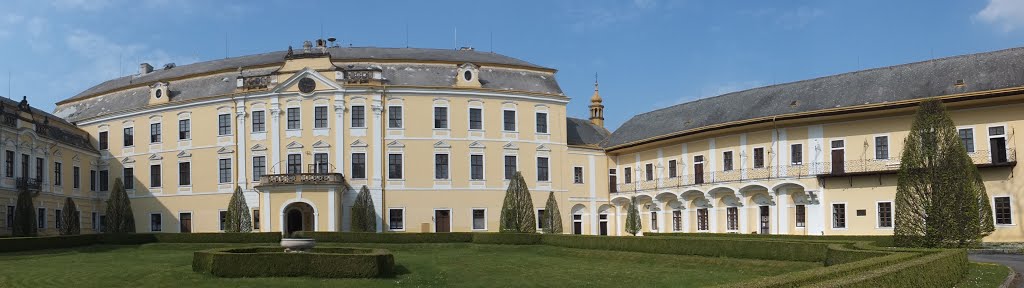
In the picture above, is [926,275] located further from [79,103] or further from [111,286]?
[79,103]

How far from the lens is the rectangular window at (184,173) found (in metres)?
50.2

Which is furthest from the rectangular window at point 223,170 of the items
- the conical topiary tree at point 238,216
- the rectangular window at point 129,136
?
the rectangular window at point 129,136

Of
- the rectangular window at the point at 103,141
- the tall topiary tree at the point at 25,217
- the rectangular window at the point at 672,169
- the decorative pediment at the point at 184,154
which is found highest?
the rectangular window at the point at 103,141

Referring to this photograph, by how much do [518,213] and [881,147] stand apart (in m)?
15.9

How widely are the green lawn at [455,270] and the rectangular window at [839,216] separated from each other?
1282 cm

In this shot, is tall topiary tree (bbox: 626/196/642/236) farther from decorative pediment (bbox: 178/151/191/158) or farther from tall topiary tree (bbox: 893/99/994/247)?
tall topiary tree (bbox: 893/99/994/247)

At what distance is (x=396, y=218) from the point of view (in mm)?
47969

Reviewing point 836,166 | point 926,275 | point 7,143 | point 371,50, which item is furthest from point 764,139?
point 7,143

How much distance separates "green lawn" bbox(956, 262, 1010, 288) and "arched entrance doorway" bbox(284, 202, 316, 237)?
33.7 m

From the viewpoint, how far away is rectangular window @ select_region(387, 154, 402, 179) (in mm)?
48188

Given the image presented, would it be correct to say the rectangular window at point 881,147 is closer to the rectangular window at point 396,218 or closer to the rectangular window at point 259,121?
the rectangular window at point 396,218

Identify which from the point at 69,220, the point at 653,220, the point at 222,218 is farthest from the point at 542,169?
the point at 69,220

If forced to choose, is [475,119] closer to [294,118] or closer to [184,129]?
[294,118]

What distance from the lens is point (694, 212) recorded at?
47.8m
